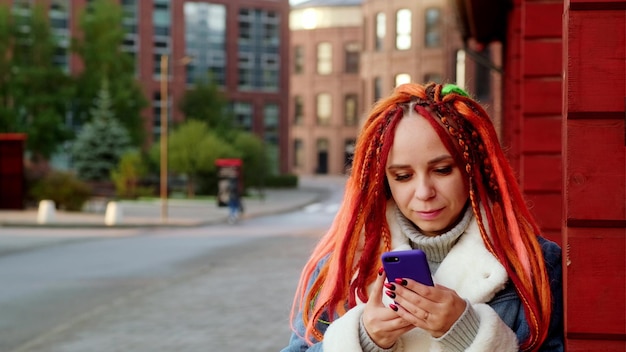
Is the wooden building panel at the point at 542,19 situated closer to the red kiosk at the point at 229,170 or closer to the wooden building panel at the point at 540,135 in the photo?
the wooden building panel at the point at 540,135

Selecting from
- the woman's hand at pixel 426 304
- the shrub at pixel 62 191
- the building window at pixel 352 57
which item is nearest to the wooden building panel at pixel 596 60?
the woman's hand at pixel 426 304

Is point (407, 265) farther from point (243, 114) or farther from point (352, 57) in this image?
point (352, 57)

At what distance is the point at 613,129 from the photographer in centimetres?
267

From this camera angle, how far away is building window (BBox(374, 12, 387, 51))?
68062mm

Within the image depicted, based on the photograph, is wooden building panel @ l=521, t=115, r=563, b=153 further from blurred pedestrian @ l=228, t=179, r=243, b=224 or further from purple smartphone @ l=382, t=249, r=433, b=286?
blurred pedestrian @ l=228, t=179, r=243, b=224

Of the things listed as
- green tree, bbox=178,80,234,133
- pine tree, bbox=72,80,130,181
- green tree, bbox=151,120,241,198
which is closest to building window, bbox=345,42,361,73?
green tree, bbox=178,80,234,133

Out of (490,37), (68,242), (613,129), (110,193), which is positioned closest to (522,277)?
(613,129)

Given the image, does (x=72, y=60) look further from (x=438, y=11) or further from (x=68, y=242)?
(x=68, y=242)

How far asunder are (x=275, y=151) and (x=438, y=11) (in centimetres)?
2454

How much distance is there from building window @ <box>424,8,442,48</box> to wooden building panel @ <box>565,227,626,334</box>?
60.3 metres

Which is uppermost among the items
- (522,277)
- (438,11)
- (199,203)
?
(438,11)

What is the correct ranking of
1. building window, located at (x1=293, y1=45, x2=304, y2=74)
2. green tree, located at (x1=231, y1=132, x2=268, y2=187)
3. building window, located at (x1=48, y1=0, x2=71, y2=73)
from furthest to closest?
building window, located at (x1=293, y1=45, x2=304, y2=74) → building window, located at (x1=48, y1=0, x2=71, y2=73) → green tree, located at (x1=231, y1=132, x2=268, y2=187)

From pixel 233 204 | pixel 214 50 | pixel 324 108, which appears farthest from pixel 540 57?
pixel 324 108

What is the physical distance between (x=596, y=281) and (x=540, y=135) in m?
6.14
